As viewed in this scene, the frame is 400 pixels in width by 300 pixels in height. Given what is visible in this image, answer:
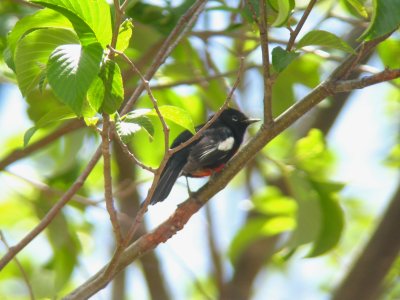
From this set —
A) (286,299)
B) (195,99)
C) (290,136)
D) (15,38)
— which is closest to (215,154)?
(195,99)

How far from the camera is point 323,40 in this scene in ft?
8.33

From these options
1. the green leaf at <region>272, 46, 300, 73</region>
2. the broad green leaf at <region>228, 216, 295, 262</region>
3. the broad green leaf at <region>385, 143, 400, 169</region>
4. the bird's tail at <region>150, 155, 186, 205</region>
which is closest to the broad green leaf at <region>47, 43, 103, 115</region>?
the green leaf at <region>272, 46, 300, 73</region>

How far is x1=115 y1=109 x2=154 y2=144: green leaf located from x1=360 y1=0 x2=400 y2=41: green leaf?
79 cm

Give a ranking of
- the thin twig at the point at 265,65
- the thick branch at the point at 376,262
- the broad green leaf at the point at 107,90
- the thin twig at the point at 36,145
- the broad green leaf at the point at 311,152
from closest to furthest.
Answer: the broad green leaf at the point at 107,90
the thin twig at the point at 265,65
the thin twig at the point at 36,145
the broad green leaf at the point at 311,152
the thick branch at the point at 376,262

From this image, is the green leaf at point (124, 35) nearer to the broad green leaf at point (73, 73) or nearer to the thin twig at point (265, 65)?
the broad green leaf at point (73, 73)

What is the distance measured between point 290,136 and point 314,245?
1877mm

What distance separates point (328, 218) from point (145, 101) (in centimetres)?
144

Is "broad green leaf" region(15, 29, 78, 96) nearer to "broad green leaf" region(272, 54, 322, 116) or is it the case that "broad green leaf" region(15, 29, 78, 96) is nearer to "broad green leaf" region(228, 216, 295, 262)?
"broad green leaf" region(272, 54, 322, 116)

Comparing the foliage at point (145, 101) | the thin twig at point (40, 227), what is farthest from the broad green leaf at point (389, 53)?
the thin twig at point (40, 227)

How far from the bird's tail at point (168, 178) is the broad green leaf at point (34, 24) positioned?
55.2 inches

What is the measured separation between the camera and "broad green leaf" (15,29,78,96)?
7.85ft

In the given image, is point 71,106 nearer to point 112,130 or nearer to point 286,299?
point 112,130

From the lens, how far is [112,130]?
225cm

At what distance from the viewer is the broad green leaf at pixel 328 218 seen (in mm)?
4102
